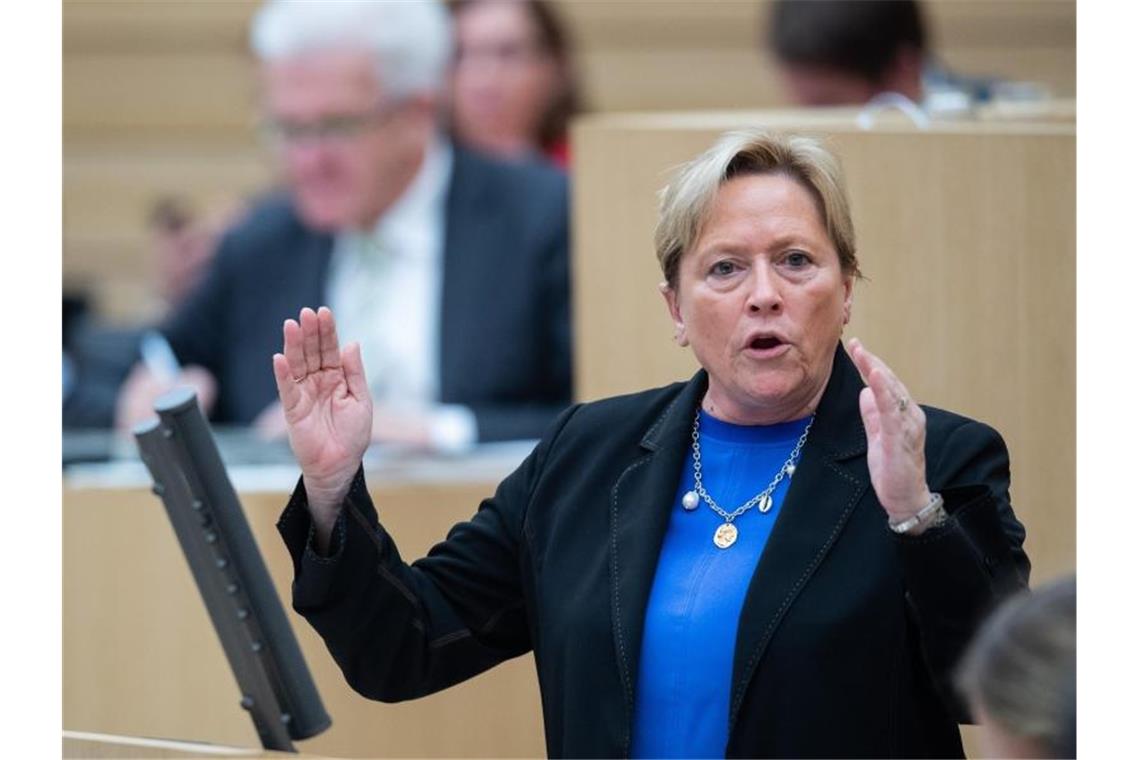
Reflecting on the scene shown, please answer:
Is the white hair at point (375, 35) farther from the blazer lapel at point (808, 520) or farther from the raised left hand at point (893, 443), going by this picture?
the raised left hand at point (893, 443)

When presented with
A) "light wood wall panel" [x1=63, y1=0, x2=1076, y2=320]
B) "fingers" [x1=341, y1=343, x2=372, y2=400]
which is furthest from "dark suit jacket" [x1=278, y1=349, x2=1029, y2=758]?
"light wood wall panel" [x1=63, y1=0, x2=1076, y2=320]

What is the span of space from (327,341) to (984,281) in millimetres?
1235

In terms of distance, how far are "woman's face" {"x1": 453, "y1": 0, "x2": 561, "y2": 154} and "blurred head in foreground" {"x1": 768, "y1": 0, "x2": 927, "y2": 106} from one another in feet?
5.27

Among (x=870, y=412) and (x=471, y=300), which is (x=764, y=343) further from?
(x=471, y=300)

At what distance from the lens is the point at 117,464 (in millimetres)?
4168

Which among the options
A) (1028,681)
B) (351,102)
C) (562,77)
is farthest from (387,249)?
(1028,681)

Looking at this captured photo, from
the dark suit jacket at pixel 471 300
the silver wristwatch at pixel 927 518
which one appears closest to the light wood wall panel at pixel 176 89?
the dark suit jacket at pixel 471 300

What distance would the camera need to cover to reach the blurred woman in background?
5711mm

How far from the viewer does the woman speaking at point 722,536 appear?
2.10 metres

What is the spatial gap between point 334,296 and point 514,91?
1.60 m

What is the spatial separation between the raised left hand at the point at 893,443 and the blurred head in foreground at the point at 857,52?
7.15 feet

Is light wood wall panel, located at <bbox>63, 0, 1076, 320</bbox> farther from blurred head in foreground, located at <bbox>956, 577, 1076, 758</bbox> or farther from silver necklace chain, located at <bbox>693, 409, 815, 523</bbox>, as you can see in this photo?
blurred head in foreground, located at <bbox>956, 577, 1076, 758</bbox>
